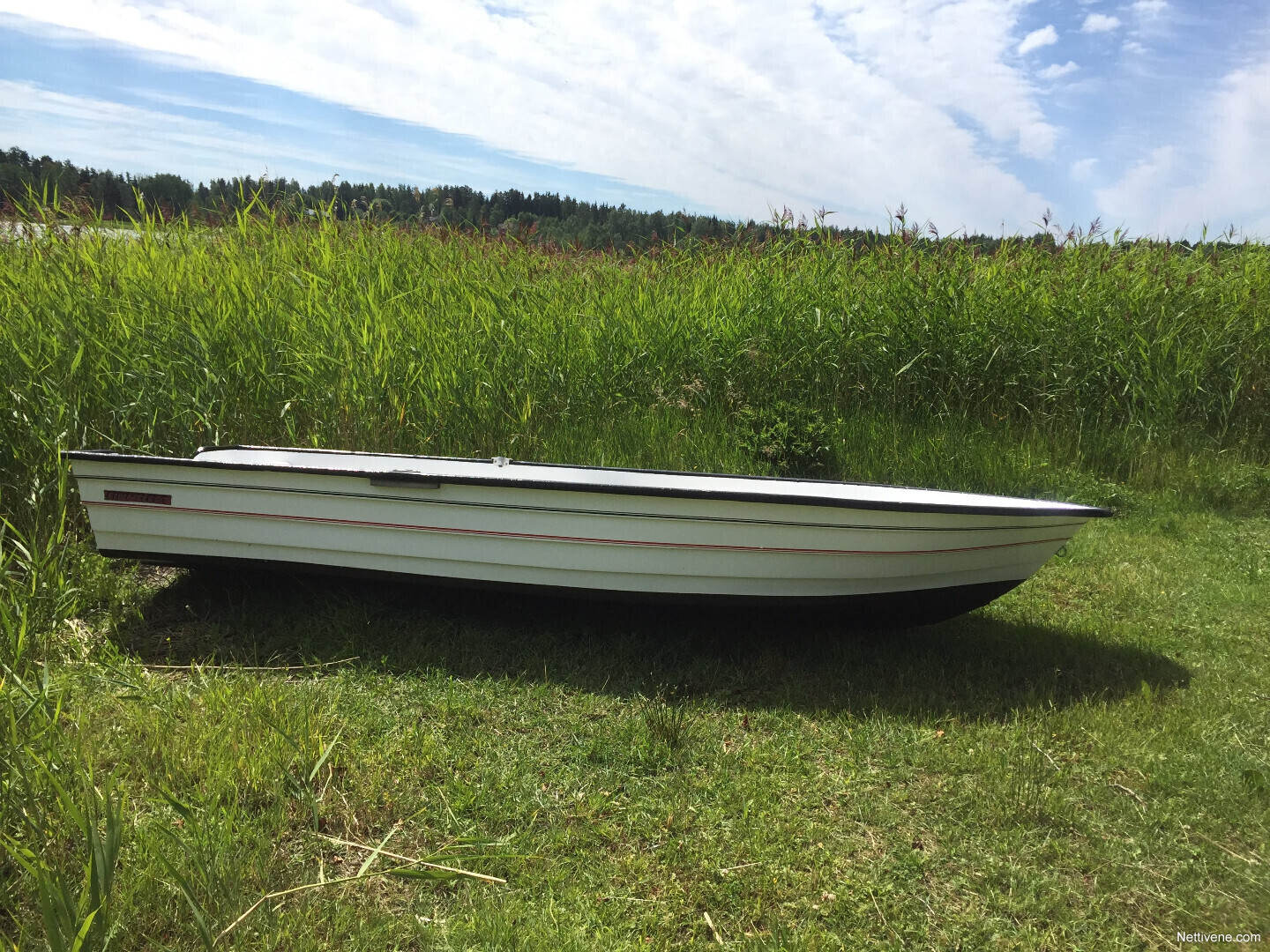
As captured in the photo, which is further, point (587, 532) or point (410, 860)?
point (587, 532)

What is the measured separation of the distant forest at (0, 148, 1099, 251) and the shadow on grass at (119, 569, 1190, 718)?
386cm

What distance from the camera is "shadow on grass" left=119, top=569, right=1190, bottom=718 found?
11.4ft

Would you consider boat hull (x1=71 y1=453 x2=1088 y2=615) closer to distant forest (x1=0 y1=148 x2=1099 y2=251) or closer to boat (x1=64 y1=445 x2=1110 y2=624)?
boat (x1=64 y1=445 x2=1110 y2=624)

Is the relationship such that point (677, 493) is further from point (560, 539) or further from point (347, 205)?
point (347, 205)

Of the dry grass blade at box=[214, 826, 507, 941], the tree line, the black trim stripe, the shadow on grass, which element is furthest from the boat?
the tree line

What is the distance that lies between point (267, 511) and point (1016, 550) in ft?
11.6

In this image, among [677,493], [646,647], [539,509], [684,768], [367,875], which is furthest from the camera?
[646,647]

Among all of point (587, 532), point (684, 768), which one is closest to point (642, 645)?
point (587, 532)

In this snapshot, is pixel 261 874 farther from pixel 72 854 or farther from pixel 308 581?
pixel 308 581

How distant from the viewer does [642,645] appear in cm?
391

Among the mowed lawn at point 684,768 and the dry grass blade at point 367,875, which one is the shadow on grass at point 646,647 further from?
the dry grass blade at point 367,875

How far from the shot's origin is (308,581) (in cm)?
439

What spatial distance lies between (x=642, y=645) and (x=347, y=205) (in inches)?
212

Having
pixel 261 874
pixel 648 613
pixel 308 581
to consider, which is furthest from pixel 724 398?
pixel 261 874
